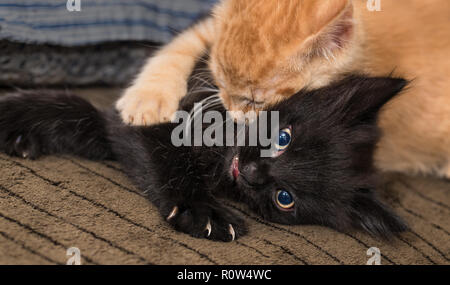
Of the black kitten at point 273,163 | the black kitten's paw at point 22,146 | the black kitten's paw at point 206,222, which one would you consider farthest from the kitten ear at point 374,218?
the black kitten's paw at point 22,146

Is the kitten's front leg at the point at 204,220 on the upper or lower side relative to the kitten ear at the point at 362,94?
lower

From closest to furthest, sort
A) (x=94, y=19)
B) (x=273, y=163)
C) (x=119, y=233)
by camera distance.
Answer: (x=119, y=233) → (x=273, y=163) → (x=94, y=19)

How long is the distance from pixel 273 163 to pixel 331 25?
12.8 inches

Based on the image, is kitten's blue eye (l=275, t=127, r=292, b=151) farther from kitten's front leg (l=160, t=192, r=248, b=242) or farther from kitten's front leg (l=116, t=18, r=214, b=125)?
kitten's front leg (l=116, t=18, r=214, b=125)

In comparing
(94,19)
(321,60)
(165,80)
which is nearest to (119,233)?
(165,80)

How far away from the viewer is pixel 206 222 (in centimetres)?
97

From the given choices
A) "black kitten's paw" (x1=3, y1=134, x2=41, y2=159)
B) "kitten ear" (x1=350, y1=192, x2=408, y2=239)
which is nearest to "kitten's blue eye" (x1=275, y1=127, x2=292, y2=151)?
"kitten ear" (x1=350, y1=192, x2=408, y2=239)

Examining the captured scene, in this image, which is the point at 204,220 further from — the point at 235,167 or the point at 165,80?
the point at 165,80

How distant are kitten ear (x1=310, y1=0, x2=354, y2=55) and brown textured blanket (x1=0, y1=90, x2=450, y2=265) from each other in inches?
16.5

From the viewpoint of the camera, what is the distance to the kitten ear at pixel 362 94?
1096mm

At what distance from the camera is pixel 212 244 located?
947mm

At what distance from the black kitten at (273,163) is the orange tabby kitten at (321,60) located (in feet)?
0.23

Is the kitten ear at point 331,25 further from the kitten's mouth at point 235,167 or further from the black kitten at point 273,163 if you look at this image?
the kitten's mouth at point 235,167

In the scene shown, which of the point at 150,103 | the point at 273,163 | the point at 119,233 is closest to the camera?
the point at 119,233
